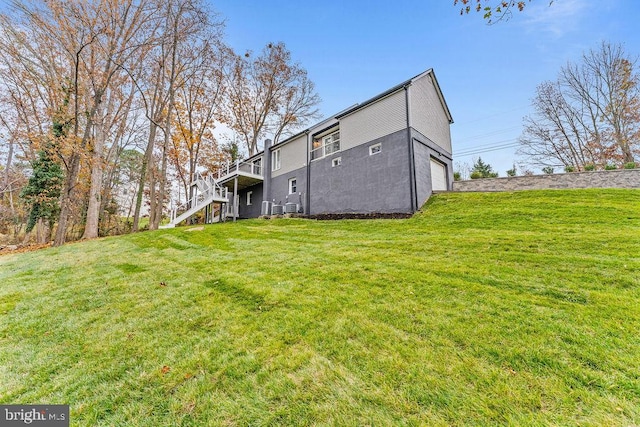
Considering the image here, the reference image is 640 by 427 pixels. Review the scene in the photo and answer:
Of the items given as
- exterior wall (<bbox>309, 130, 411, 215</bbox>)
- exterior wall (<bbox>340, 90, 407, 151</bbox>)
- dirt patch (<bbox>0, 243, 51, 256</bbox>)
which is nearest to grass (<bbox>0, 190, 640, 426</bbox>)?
exterior wall (<bbox>309, 130, 411, 215</bbox>)

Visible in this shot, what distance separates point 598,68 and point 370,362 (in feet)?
98.4

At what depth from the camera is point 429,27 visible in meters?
9.02

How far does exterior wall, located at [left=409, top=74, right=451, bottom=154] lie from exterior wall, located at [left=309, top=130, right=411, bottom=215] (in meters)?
1.55

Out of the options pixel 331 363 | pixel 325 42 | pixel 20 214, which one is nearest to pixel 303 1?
pixel 325 42

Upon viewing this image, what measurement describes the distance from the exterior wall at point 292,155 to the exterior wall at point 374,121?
3.30 m

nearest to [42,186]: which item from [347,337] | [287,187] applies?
[287,187]

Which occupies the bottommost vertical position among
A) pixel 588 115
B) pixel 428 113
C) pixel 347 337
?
pixel 347 337

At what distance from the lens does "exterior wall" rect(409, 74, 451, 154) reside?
39.5 feet

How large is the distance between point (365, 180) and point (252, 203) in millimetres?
10684

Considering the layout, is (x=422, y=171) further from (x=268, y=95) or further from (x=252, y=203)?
(x=268, y=95)

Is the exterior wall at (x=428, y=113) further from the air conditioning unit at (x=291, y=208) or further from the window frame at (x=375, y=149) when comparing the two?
the air conditioning unit at (x=291, y=208)

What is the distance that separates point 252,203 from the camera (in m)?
20.1

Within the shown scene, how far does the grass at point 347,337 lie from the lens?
1.86 metres

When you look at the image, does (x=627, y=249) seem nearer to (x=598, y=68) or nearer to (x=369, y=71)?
(x=369, y=71)
